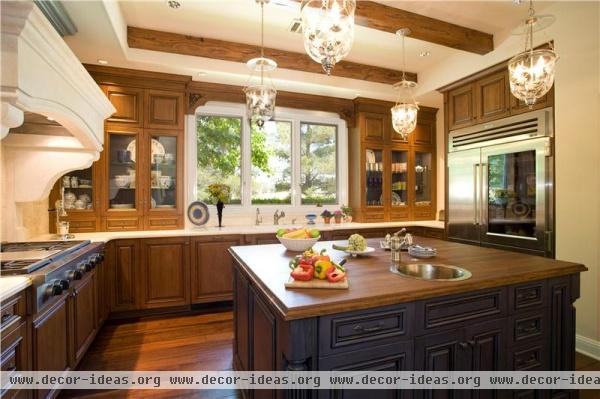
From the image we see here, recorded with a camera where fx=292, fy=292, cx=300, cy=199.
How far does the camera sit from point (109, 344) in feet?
8.57

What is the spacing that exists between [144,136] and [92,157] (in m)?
0.92

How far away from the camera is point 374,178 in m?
4.61

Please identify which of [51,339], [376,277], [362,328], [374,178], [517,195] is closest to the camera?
[362,328]

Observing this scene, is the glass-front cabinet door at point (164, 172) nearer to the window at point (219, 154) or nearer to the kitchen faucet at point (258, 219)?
the window at point (219, 154)

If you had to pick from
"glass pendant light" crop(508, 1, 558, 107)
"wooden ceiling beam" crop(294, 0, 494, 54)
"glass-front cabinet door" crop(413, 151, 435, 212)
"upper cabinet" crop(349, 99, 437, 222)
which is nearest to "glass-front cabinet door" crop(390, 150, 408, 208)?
"upper cabinet" crop(349, 99, 437, 222)

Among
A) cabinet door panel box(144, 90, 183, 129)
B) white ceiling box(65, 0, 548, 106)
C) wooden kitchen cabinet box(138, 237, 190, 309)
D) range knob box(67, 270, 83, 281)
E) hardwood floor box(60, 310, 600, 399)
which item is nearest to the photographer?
range knob box(67, 270, 83, 281)

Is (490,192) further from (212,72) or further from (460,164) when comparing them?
(212,72)

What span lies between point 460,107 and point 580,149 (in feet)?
5.10

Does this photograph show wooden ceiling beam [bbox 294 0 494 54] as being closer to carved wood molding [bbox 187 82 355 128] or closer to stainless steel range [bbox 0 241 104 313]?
carved wood molding [bbox 187 82 355 128]

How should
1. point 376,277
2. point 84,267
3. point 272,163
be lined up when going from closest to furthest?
1. point 376,277
2. point 84,267
3. point 272,163

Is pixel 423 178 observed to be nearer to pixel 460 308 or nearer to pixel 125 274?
pixel 460 308

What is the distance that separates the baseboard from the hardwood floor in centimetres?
7

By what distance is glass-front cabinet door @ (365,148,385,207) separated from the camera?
455cm

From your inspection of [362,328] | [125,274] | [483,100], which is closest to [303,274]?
[362,328]
